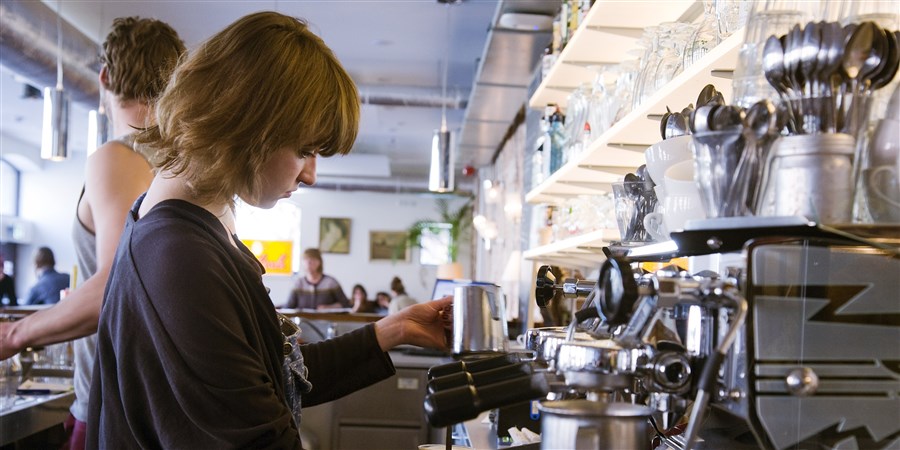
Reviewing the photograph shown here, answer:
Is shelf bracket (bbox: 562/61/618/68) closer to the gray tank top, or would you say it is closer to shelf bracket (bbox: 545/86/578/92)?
shelf bracket (bbox: 545/86/578/92)

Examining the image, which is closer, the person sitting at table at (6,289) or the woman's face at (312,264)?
the person sitting at table at (6,289)

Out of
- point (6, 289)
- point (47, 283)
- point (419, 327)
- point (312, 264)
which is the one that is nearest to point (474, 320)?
point (419, 327)

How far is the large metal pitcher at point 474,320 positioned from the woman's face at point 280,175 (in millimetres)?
332

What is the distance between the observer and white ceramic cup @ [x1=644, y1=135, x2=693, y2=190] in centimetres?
120

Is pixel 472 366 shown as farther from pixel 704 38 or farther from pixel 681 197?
pixel 704 38

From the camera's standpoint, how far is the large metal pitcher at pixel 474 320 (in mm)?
1470

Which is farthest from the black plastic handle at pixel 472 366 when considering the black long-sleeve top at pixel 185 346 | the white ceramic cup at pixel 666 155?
the white ceramic cup at pixel 666 155

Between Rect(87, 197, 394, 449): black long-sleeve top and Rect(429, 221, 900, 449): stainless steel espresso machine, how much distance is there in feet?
1.37

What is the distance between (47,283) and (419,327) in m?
8.09

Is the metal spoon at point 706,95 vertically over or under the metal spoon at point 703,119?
over

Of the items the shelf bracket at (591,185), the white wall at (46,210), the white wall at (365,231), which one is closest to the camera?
the shelf bracket at (591,185)

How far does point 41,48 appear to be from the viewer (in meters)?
5.85

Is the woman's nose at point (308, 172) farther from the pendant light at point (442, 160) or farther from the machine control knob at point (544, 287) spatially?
the pendant light at point (442, 160)

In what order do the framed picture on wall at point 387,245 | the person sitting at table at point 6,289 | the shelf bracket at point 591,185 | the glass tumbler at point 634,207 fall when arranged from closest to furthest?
the glass tumbler at point 634,207, the shelf bracket at point 591,185, the person sitting at table at point 6,289, the framed picture on wall at point 387,245
